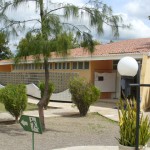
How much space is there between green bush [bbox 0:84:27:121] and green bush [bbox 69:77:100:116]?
9.20 feet

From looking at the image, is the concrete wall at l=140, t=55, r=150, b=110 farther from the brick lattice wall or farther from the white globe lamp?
the white globe lamp

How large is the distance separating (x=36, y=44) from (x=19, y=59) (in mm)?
1143

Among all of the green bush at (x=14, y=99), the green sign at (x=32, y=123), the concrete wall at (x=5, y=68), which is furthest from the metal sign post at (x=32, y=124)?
the concrete wall at (x=5, y=68)

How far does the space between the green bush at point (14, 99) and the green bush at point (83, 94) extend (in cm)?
281

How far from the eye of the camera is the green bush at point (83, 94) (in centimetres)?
1512

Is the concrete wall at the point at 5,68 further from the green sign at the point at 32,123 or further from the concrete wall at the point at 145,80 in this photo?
the green sign at the point at 32,123

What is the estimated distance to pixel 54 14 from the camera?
35.3 feet

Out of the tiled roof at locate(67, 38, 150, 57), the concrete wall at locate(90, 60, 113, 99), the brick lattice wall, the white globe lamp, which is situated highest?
the tiled roof at locate(67, 38, 150, 57)

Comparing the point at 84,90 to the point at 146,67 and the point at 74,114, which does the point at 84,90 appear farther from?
the point at 146,67

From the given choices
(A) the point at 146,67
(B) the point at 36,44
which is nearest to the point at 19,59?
(B) the point at 36,44

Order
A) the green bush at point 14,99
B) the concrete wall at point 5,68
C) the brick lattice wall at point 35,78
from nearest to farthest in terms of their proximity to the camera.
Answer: the green bush at point 14,99
the brick lattice wall at point 35,78
the concrete wall at point 5,68

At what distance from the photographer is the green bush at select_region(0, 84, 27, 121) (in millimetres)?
12784

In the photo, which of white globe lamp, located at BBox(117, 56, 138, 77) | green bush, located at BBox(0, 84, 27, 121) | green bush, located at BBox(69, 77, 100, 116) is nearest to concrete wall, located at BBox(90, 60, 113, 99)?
green bush, located at BBox(69, 77, 100, 116)

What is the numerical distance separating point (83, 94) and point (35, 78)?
423 inches
